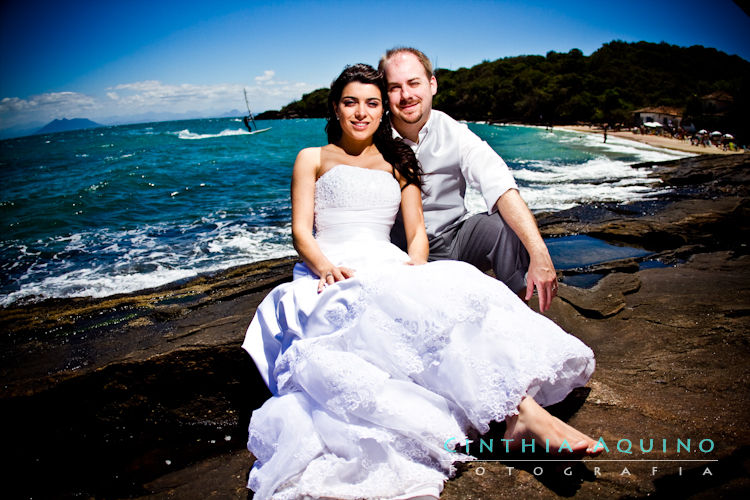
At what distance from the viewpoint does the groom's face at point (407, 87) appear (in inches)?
126

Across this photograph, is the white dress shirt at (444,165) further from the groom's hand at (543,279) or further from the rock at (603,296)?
the rock at (603,296)

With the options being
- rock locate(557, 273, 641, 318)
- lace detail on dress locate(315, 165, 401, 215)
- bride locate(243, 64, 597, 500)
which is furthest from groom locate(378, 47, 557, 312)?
rock locate(557, 273, 641, 318)

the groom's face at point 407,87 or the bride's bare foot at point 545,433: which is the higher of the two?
the groom's face at point 407,87

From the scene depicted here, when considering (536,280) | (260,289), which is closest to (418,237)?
(536,280)

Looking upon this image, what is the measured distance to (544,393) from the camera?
7.23ft

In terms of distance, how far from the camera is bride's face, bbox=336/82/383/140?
302cm

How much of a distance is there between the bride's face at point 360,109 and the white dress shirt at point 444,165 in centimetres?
44

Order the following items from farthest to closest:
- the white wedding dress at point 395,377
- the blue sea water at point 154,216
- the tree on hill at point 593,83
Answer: the tree on hill at point 593,83, the blue sea water at point 154,216, the white wedding dress at point 395,377

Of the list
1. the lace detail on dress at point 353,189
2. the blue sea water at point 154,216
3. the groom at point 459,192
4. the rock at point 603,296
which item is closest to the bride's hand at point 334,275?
the lace detail on dress at point 353,189

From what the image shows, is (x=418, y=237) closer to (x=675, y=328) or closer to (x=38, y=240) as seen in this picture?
(x=675, y=328)

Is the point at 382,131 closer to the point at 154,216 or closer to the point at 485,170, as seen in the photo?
the point at 485,170

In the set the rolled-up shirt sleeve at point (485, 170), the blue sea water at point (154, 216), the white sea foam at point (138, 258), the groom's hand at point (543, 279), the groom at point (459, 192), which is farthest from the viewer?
the blue sea water at point (154, 216)

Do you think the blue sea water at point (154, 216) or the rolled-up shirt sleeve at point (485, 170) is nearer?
the rolled-up shirt sleeve at point (485, 170)

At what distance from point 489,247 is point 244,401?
2383 mm
